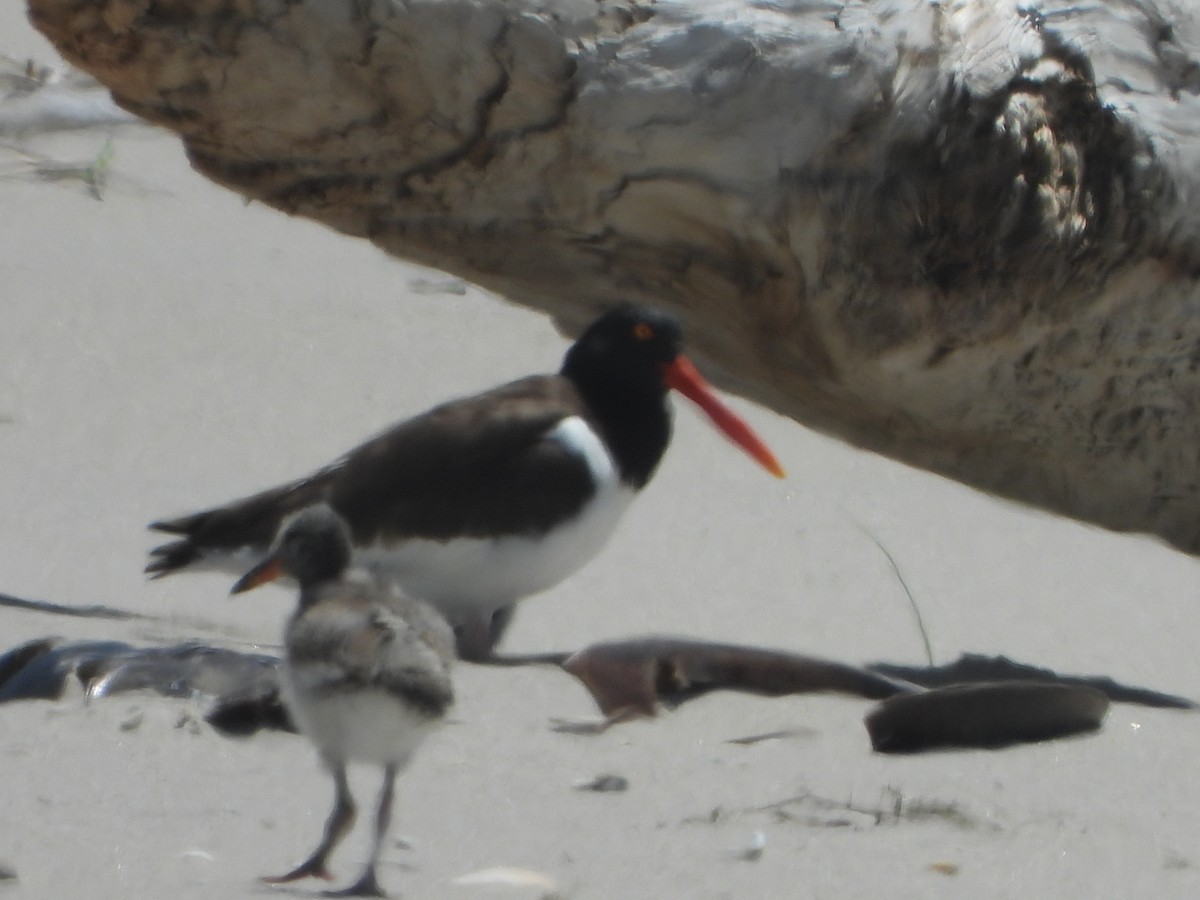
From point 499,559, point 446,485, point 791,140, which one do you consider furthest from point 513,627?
point 791,140

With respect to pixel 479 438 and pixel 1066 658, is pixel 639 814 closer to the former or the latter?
pixel 479 438

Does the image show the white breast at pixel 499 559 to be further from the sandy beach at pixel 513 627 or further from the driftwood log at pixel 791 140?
the driftwood log at pixel 791 140

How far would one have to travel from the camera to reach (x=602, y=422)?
172 inches

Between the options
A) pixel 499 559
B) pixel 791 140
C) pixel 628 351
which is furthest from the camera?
pixel 628 351

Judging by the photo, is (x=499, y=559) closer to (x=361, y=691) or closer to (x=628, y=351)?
Answer: (x=628, y=351)

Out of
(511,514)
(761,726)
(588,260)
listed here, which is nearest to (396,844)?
(761,726)

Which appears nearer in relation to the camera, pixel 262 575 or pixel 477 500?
pixel 262 575

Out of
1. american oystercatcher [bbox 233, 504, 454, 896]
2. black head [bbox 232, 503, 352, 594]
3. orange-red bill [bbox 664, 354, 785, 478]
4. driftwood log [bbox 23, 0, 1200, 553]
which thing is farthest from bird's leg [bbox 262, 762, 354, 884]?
orange-red bill [bbox 664, 354, 785, 478]

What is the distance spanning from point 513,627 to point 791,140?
1327 millimetres

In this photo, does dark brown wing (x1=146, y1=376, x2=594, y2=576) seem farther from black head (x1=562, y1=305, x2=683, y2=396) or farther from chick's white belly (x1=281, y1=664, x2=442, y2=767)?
chick's white belly (x1=281, y1=664, x2=442, y2=767)

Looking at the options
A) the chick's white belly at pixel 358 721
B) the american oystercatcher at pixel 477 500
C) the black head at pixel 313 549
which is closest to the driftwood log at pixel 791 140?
the american oystercatcher at pixel 477 500

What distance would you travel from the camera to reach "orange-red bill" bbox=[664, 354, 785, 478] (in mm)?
4434

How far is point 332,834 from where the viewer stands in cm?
259

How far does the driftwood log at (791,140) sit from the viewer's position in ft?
12.3
